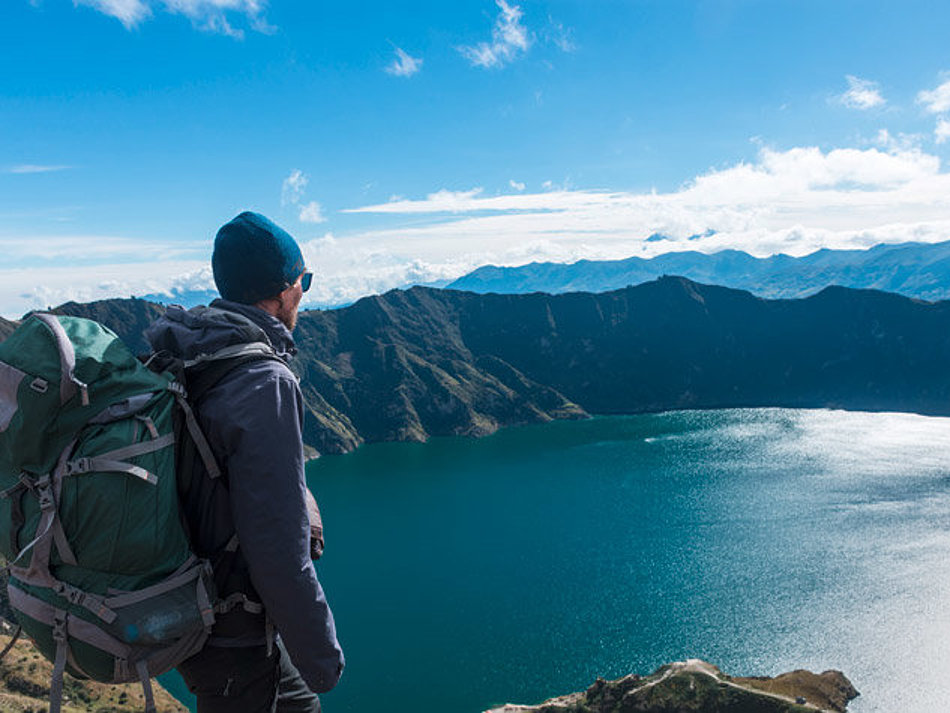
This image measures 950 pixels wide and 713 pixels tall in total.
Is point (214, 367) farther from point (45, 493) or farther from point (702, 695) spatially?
point (702, 695)

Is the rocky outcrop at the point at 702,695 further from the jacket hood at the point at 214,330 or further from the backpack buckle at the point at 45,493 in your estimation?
the backpack buckle at the point at 45,493

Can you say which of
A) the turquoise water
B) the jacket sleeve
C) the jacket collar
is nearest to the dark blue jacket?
the jacket sleeve

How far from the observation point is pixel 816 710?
5378cm

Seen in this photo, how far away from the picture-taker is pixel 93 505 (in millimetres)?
3102

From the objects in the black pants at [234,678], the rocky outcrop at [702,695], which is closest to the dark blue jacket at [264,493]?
the black pants at [234,678]

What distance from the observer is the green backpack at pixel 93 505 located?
311 centimetres

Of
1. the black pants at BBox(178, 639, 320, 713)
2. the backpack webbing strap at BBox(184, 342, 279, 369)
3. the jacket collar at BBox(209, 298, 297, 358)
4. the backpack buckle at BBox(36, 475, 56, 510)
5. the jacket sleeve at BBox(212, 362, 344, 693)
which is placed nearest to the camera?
the backpack buckle at BBox(36, 475, 56, 510)

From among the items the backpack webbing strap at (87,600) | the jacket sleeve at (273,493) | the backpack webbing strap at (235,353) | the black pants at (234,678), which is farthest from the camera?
the black pants at (234,678)

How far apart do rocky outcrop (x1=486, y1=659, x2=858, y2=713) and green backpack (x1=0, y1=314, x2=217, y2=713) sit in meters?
64.8

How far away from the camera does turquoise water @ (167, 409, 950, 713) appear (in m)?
71.2

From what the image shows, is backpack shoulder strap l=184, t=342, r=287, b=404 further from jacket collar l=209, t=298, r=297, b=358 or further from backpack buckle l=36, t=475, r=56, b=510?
backpack buckle l=36, t=475, r=56, b=510

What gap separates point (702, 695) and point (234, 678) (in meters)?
66.0

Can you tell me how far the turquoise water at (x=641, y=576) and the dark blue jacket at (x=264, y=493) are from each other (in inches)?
2832

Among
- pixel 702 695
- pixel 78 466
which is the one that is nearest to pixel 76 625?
pixel 78 466
